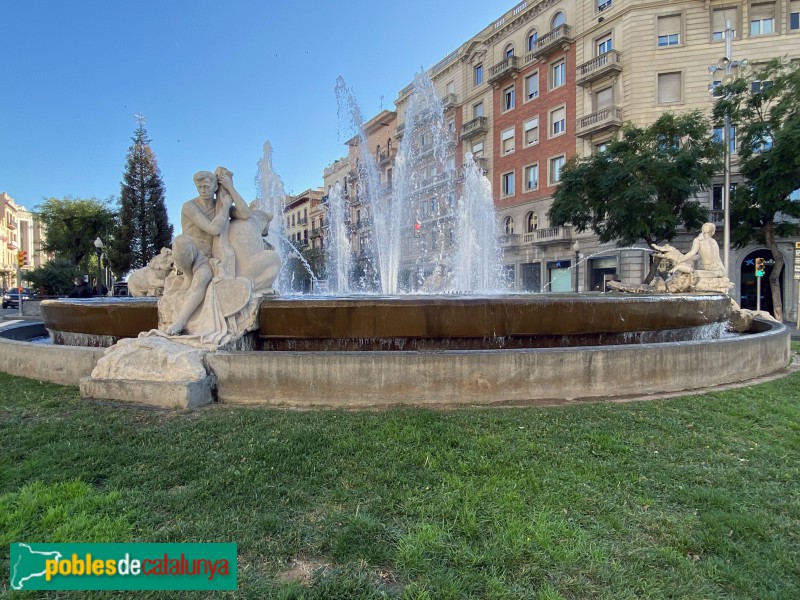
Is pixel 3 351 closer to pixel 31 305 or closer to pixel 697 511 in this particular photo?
pixel 697 511

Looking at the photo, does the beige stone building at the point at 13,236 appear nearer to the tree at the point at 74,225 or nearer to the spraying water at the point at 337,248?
the tree at the point at 74,225

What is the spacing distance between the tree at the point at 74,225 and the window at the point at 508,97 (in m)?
35.3

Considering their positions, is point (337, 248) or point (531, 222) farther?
point (531, 222)

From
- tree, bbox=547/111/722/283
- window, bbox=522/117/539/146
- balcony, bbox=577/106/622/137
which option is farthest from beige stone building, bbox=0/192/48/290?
tree, bbox=547/111/722/283

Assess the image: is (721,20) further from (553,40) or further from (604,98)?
(553,40)

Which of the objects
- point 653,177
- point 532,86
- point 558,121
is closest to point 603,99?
point 558,121

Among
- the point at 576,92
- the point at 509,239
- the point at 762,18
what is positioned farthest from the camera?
the point at 509,239

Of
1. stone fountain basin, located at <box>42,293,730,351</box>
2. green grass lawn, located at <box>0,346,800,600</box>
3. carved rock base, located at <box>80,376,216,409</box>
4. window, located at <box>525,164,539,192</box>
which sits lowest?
green grass lawn, located at <box>0,346,800,600</box>

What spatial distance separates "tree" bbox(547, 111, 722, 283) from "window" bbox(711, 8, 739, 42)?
6737mm

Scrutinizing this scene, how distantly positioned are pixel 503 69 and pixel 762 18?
14.4 m

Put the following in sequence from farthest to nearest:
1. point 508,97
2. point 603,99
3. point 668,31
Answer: point 508,97 < point 603,99 < point 668,31

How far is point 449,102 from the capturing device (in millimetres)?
37344

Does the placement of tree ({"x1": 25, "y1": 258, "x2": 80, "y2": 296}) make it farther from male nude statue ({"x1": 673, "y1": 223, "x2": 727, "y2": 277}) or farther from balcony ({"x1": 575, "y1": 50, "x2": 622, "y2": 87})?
balcony ({"x1": 575, "y1": 50, "x2": 622, "y2": 87})

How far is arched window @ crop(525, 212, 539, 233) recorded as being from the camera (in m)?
31.2
